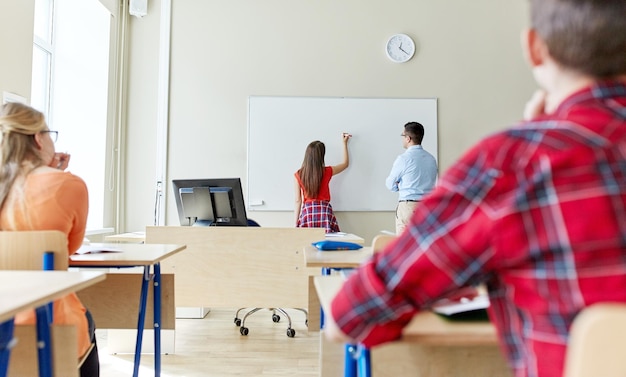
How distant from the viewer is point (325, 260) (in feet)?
6.15

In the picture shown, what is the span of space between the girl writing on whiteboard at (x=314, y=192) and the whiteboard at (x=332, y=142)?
23cm

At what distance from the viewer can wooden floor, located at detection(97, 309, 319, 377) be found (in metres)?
2.83

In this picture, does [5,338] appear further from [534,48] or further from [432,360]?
[534,48]

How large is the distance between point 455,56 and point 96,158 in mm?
3236

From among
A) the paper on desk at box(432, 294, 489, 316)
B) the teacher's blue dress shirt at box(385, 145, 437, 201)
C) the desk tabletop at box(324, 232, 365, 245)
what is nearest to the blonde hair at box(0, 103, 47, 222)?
the paper on desk at box(432, 294, 489, 316)

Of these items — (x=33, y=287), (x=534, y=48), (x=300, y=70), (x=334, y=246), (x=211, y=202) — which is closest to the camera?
(x=534, y=48)

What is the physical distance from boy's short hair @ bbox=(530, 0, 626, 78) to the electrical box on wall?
4.62m

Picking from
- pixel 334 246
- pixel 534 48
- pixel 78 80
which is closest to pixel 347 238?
pixel 334 246

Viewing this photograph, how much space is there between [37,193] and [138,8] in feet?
11.3

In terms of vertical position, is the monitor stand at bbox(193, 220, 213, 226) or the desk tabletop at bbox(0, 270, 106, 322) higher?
the monitor stand at bbox(193, 220, 213, 226)

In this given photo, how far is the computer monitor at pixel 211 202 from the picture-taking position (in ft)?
10.5

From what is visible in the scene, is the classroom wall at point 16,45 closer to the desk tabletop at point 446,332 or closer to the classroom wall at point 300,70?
the classroom wall at point 300,70

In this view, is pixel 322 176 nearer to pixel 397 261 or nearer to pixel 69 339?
pixel 69 339

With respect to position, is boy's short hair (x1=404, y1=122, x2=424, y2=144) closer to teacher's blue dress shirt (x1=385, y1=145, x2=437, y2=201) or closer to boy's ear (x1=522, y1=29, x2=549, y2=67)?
teacher's blue dress shirt (x1=385, y1=145, x2=437, y2=201)
